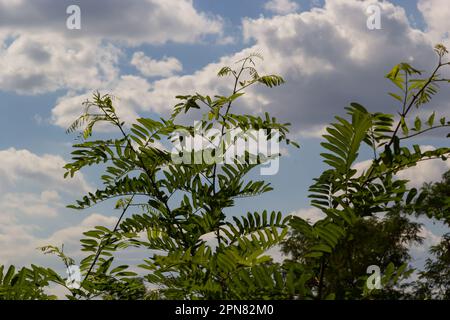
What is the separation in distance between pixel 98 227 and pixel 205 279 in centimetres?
104

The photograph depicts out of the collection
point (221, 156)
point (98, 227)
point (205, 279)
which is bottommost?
point (205, 279)

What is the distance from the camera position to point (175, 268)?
2.25 m

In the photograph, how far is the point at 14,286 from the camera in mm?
2271

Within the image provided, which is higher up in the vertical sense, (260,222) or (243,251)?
(260,222)

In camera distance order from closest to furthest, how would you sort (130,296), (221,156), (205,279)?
(205,279), (130,296), (221,156)

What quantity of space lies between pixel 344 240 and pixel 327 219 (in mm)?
110
